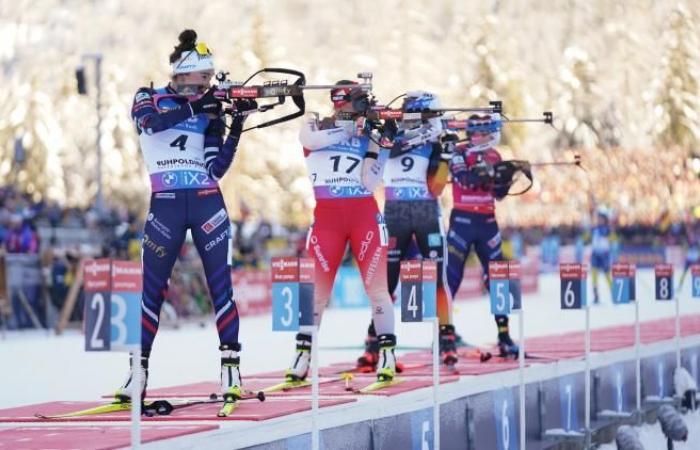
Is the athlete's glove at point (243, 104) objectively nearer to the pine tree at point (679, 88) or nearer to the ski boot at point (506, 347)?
the ski boot at point (506, 347)

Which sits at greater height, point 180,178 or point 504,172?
point 504,172

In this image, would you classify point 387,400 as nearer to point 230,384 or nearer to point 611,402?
point 230,384

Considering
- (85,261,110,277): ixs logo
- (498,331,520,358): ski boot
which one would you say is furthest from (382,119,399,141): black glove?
(85,261,110,277): ixs logo

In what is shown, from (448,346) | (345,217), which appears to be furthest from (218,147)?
(448,346)

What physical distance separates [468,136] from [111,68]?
367ft

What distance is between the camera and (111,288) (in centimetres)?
775

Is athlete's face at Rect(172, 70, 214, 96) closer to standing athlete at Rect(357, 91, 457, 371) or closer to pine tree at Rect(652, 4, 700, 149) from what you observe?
standing athlete at Rect(357, 91, 457, 371)

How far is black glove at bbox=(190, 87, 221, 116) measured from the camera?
35.9 ft

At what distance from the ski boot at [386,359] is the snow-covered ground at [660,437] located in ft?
9.55

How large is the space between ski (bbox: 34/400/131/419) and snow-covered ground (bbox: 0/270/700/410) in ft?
9.59

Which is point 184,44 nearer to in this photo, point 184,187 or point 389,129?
point 184,187

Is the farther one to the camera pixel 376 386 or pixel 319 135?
pixel 319 135

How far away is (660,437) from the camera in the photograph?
52.8 ft

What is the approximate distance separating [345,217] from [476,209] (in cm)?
348
